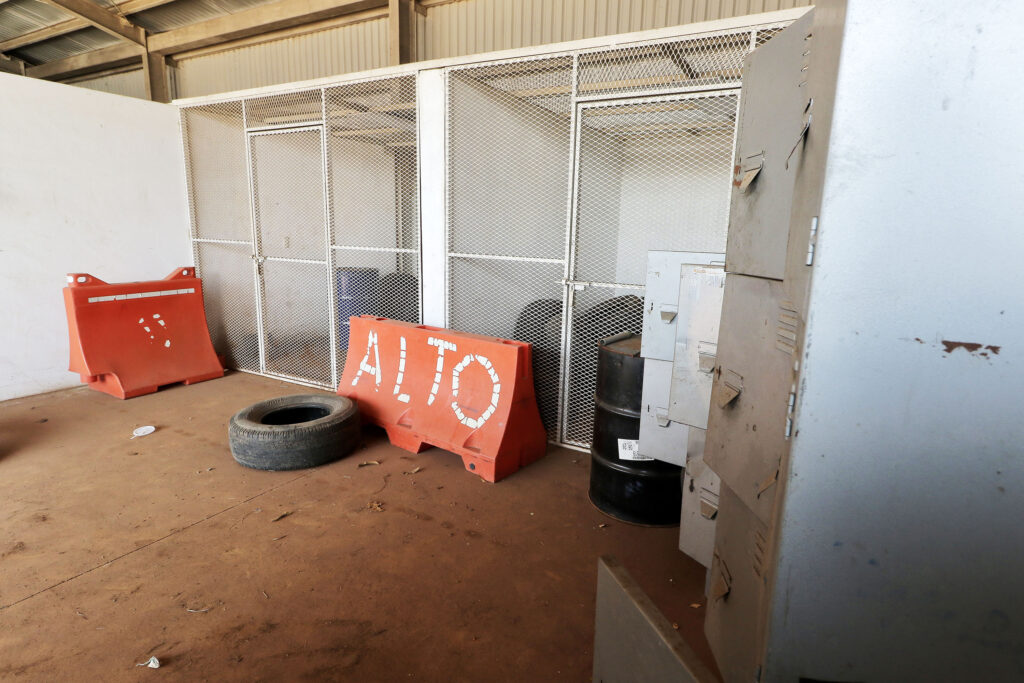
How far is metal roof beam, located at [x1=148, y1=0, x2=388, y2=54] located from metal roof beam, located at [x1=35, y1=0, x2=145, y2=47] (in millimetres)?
221

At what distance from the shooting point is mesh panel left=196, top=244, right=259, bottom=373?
20.3 ft

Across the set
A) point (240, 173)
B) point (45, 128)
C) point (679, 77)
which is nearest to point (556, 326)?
point (679, 77)

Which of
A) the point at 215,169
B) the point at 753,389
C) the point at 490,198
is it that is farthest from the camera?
the point at 215,169

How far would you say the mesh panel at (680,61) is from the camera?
125 inches

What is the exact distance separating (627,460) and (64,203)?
226 inches

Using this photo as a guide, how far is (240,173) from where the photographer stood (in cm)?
632

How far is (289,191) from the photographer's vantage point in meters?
6.56

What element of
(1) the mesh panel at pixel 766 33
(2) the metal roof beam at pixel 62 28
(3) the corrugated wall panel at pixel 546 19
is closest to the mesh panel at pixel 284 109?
(3) the corrugated wall panel at pixel 546 19

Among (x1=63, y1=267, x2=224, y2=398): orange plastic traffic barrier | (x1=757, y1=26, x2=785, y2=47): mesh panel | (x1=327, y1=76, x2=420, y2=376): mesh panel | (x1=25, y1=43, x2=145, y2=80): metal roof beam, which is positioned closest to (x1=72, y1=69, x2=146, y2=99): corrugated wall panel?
(x1=25, y1=43, x2=145, y2=80): metal roof beam

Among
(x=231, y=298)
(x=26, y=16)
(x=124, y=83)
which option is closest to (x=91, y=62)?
(x=124, y=83)

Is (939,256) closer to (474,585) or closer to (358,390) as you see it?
(474,585)

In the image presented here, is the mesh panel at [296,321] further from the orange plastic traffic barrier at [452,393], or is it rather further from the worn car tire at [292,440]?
the worn car tire at [292,440]

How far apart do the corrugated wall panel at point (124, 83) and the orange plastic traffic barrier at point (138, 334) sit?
6.26 m

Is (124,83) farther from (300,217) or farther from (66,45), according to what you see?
(300,217)
